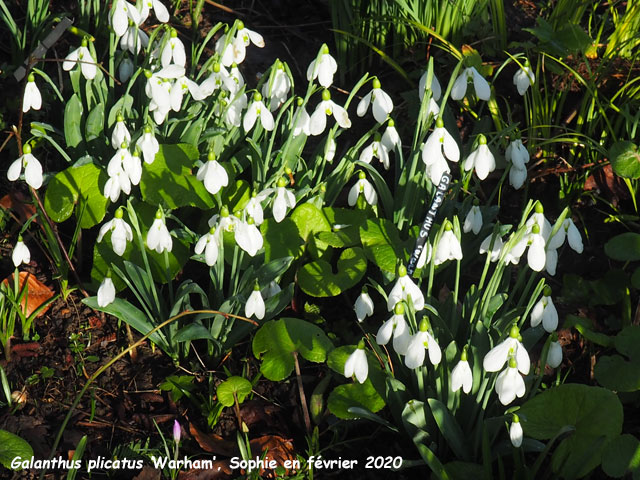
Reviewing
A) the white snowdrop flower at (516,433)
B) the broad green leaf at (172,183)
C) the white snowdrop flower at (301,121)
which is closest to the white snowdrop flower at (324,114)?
the white snowdrop flower at (301,121)

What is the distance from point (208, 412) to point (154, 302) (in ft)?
1.27

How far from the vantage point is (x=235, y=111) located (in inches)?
99.2

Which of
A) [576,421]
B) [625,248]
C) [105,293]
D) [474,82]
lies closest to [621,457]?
[576,421]

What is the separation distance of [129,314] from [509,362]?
114 cm

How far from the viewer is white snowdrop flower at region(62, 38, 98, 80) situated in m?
2.53

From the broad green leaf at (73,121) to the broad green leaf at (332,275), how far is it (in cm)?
98

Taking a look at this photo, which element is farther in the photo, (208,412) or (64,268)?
(64,268)

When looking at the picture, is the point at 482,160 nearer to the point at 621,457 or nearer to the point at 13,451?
the point at 621,457

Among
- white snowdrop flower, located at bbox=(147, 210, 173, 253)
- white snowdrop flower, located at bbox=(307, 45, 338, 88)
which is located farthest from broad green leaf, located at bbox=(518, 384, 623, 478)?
white snowdrop flower, located at bbox=(307, 45, 338, 88)

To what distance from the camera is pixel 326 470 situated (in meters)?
2.16

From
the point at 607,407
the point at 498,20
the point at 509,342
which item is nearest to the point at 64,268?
the point at 509,342

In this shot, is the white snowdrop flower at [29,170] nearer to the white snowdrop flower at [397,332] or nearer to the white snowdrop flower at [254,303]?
the white snowdrop flower at [254,303]

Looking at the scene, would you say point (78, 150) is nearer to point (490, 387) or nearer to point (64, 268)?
point (64, 268)

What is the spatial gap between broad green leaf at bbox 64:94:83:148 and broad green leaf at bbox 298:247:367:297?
0.98m
